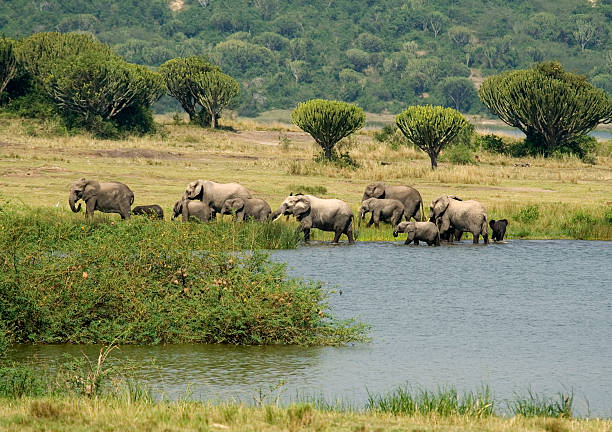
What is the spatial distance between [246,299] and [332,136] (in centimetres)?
4084

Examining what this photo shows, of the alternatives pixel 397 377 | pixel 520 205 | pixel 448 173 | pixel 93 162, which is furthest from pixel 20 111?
pixel 397 377

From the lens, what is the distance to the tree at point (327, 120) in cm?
5547

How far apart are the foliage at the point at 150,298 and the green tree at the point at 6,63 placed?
58429 mm

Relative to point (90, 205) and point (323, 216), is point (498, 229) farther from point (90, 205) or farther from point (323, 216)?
point (90, 205)

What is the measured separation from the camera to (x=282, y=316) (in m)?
15.9

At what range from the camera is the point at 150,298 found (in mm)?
16141

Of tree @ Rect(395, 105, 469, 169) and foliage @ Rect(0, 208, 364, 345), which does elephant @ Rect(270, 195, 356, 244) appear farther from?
tree @ Rect(395, 105, 469, 169)

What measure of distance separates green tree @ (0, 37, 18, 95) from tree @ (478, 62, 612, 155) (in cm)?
3578

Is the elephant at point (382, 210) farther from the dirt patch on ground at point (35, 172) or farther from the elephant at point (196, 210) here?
the dirt patch on ground at point (35, 172)

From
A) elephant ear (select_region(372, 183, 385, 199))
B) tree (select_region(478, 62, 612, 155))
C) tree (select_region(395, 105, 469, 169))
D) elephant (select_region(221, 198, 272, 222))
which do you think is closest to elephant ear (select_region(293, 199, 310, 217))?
elephant (select_region(221, 198, 272, 222))

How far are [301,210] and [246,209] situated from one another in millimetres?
2122

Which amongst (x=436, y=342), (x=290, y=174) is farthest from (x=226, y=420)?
(x=290, y=174)

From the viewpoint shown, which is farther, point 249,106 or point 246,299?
point 249,106

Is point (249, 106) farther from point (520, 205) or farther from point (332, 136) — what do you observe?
point (520, 205)
